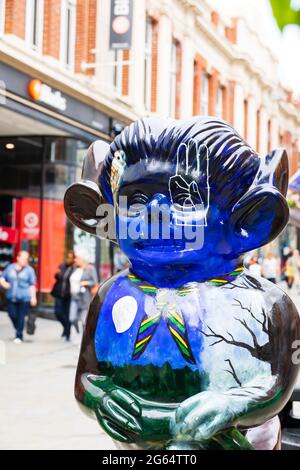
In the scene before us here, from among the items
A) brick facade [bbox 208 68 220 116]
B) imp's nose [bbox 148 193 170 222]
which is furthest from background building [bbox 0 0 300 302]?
imp's nose [bbox 148 193 170 222]

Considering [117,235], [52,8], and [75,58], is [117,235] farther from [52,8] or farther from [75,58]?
[75,58]

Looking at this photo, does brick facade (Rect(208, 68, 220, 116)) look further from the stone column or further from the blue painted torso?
the blue painted torso

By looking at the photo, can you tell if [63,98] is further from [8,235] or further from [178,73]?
[178,73]

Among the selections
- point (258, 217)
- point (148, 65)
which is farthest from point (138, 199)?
point (148, 65)

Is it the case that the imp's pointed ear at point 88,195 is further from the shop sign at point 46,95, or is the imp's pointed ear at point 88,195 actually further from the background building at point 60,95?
the shop sign at point 46,95

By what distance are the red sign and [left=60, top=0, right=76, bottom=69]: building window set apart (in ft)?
11.8

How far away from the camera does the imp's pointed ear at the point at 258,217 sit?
2.13 meters

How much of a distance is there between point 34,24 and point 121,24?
1.87m

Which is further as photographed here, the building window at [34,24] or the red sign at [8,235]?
the red sign at [8,235]

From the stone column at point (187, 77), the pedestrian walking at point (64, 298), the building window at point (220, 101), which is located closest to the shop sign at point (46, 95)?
the pedestrian walking at point (64, 298)

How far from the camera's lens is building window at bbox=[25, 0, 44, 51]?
1206cm

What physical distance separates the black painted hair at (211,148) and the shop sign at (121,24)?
1152 cm

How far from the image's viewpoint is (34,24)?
12.3 meters
